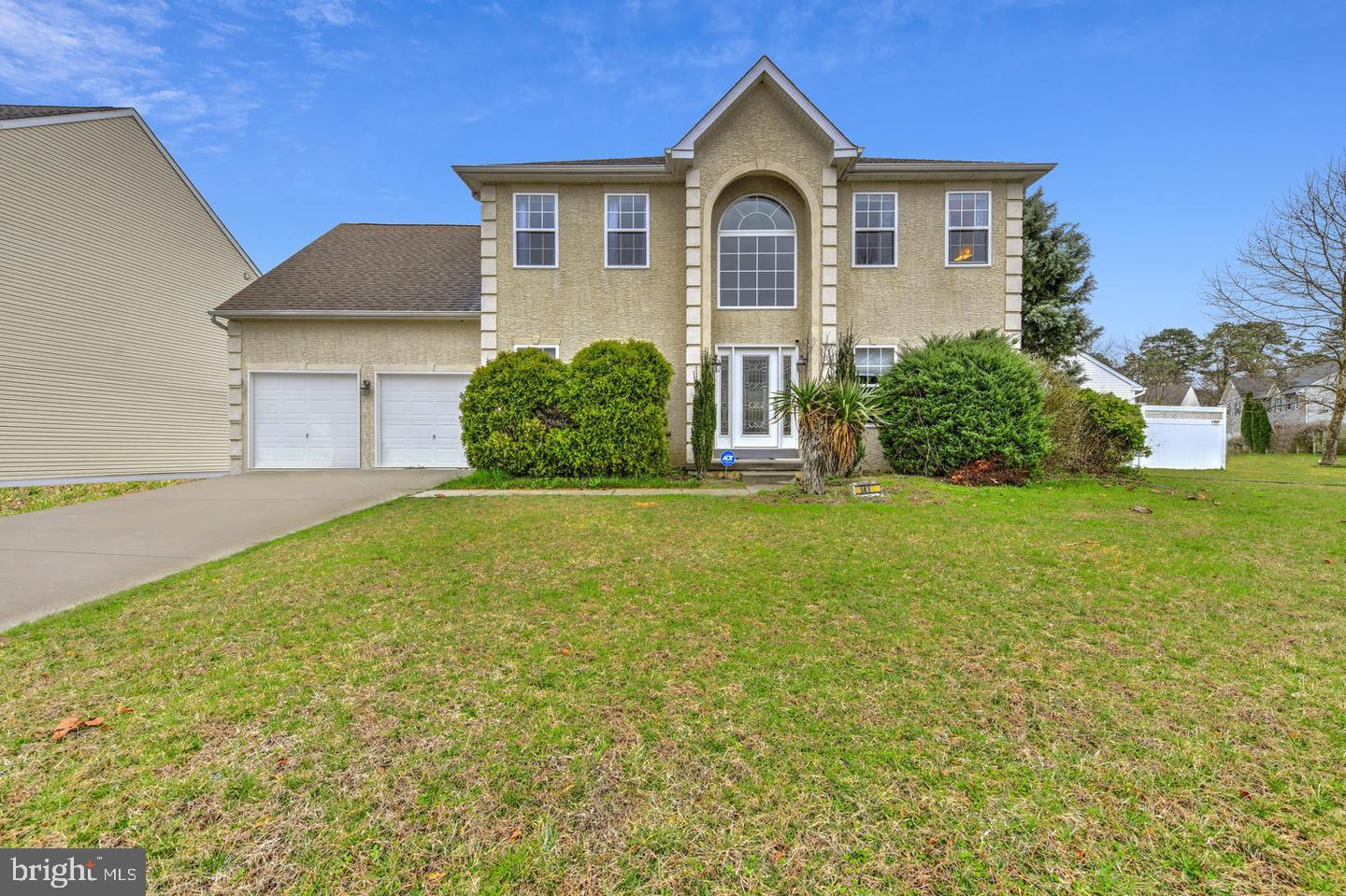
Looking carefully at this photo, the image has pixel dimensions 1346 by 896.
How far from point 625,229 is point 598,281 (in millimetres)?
1291

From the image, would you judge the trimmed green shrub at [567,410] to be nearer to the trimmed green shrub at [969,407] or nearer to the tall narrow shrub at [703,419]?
the tall narrow shrub at [703,419]

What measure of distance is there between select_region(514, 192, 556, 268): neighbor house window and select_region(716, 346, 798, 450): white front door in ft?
14.6

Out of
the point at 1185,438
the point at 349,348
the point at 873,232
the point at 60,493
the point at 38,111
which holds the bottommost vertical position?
the point at 60,493

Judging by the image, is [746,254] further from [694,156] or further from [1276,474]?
[1276,474]

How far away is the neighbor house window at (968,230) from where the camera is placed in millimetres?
12305

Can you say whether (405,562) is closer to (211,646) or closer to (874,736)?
(211,646)

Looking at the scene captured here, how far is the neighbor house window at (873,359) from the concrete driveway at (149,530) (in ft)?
30.4

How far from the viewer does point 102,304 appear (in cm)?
1351

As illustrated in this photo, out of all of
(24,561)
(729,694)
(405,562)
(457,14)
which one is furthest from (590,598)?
(457,14)

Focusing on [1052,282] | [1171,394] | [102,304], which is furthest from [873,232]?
[1171,394]

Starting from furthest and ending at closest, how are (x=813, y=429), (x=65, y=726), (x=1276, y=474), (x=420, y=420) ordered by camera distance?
(x=1276, y=474) → (x=420, y=420) → (x=813, y=429) → (x=65, y=726)

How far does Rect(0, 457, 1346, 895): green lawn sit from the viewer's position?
1893mm

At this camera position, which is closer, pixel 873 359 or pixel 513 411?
pixel 513 411

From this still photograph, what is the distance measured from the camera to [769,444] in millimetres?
12680
